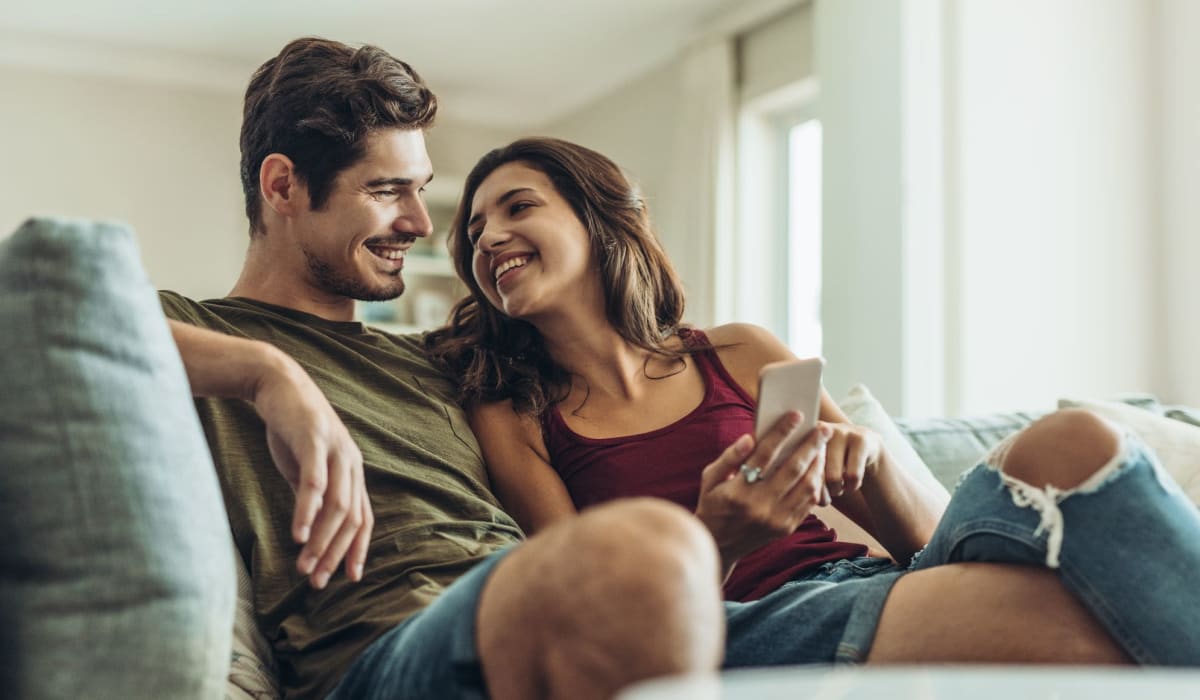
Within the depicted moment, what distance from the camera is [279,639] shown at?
1329mm

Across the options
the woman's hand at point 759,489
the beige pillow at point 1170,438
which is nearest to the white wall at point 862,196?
the beige pillow at point 1170,438

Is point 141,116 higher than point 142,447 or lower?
higher

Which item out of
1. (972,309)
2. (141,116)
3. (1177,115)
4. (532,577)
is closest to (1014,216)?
(972,309)

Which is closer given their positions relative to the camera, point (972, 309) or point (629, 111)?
point (972, 309)

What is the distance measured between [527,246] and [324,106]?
0.39 m

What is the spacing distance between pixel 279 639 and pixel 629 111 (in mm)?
5339

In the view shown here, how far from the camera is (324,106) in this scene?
1.80 metres

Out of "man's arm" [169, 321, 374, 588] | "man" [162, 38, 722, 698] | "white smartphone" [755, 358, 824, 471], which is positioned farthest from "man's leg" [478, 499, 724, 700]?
"white smartphone" [755, 358, 824, 471]

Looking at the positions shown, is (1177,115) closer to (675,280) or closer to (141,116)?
(675,280)

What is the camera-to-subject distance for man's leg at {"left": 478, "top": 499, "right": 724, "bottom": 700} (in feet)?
2.46

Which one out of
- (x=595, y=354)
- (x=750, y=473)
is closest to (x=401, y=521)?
(x=750, y=473)

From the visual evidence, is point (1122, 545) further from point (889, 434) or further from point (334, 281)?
point (334, 281)

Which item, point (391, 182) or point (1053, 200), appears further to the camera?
point (1053, 200)

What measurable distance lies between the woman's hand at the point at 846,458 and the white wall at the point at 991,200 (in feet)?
7.98
